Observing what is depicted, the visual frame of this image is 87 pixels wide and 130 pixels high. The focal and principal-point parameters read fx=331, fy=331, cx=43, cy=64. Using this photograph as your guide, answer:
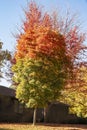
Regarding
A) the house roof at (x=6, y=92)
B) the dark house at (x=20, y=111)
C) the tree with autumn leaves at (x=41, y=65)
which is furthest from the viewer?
the dark house at (x=20, y=111)

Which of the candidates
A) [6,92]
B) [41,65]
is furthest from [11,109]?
[41,65]

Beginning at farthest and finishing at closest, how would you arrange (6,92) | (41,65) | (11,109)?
1. (11,109)
2. (6,92)
3. (41,65)

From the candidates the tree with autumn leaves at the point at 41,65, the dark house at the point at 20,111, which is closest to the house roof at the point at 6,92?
the dark house at the point at 20,111

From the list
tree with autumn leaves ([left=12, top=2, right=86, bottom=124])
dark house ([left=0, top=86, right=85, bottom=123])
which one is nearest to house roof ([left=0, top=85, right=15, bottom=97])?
dark house ([left=0, top=86, right=85, bottom=123])

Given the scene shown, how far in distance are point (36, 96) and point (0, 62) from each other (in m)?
6.28

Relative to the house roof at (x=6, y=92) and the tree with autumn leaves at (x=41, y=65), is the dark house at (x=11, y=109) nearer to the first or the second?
the house roof at (x=6, y=92)

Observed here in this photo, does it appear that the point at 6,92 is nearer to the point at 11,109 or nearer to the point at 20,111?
the point at 11,109

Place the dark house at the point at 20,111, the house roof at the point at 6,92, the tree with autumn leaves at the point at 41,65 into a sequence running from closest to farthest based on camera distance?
the tree with autumn leaves at the point at 41,65
the house roof at the point at 6,92
the dark house at the point at 20,111

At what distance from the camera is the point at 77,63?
37344 mm

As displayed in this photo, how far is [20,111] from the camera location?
139 feet

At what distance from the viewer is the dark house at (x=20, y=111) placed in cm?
3988

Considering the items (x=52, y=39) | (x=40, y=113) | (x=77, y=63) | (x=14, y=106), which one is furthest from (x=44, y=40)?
(x=40, y=113)

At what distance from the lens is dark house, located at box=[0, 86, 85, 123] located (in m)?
39.9

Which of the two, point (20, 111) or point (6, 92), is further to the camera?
point (20, 111)
